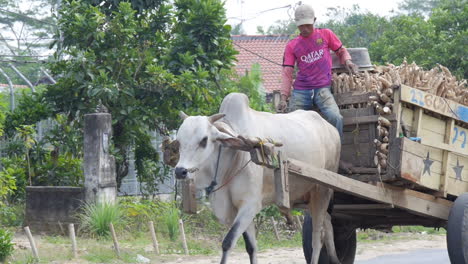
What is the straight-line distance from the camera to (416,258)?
972 centimetres

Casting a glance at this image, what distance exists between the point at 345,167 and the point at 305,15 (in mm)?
1522

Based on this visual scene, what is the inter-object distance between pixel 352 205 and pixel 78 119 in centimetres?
553

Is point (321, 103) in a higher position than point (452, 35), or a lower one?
lower

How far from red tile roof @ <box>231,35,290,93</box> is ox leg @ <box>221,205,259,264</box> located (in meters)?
19.0

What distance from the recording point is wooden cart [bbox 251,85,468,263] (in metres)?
6.44

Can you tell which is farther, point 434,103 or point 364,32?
point 364,32

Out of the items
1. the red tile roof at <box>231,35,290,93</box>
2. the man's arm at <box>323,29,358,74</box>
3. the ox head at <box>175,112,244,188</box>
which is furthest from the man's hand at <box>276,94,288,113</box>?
the red tile roof at <box>231,35,290,93</box>

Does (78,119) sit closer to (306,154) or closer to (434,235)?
(306,154)

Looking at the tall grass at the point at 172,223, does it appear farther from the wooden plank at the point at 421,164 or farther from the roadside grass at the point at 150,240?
the wooden plank at the point at 421,164

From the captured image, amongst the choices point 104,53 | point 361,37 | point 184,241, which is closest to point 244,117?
point 184,241

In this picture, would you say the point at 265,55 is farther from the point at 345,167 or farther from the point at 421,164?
the point at 421,164

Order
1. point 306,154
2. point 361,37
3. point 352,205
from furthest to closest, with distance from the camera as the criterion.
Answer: point 361,37 < point 352,205 < point 306,154

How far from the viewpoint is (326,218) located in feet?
23.5

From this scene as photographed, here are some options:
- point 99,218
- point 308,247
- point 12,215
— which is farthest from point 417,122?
point 12,215
